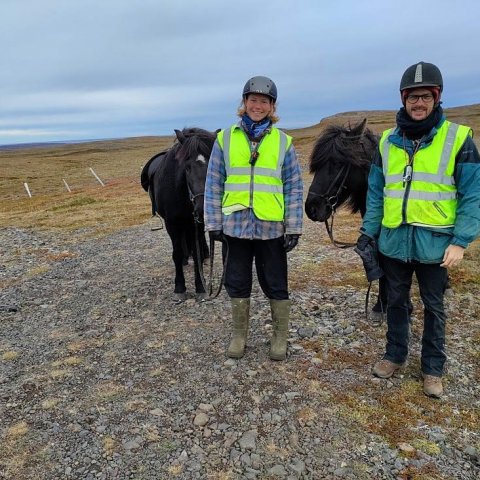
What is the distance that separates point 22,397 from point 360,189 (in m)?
4.75

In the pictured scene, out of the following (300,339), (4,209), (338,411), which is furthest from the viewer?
(4,209)

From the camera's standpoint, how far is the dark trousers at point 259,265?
15.9 ft

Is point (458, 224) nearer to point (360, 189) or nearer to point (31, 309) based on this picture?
point (360, 189)

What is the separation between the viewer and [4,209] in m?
23.0

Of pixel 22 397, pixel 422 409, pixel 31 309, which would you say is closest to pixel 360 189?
pixel 422 409

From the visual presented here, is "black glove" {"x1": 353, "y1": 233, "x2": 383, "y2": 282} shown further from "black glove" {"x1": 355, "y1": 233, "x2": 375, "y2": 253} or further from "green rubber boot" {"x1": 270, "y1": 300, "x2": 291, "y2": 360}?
"green rubber boot" {"x1": 270, "y1": 300, "x2": 291, "y2": 360}

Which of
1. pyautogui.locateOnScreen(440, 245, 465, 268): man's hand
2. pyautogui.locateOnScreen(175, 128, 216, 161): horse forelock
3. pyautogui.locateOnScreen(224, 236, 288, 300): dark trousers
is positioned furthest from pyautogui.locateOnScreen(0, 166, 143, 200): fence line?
pyautogui.locateOnScreen(440, 245, 465, 268): man's hand

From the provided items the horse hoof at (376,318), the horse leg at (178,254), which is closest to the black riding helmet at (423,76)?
the horse hoof at (376,318)

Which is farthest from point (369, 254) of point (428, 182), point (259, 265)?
point (259, 265)

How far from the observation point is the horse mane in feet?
18.0

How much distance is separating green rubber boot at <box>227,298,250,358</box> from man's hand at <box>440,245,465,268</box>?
232 cm

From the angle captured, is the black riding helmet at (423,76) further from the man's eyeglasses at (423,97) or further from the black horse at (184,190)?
the black horse at (184,190)

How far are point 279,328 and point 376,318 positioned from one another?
68.5 inches

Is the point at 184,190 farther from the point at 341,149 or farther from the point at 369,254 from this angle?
the point at 369,254
